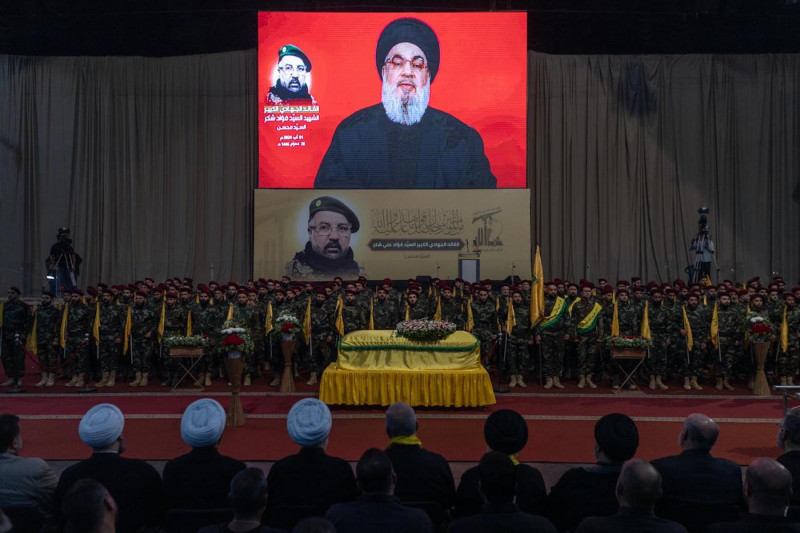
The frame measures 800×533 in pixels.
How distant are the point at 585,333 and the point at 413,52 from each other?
1009cm

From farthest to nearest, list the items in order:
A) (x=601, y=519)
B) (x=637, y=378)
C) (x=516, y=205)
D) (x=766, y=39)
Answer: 1. (x=766, y=39)
2. (x=516, y=205)
3. (x=637, y=378)
4. (x=601, y=519)

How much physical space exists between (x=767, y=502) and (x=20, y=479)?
347 centimetres

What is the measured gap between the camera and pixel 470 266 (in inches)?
650

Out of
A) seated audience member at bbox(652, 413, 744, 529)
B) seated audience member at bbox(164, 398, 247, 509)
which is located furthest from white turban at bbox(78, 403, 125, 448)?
seated audience member at bbox(652, 413, 744, 529)

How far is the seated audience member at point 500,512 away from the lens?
2.68 metres

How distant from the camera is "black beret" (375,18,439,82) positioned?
17.5m

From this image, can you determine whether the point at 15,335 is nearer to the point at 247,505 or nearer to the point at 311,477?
the point at 311,477

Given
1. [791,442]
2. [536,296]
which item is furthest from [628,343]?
[791,442]

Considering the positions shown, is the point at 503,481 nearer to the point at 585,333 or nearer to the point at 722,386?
the point at 585,333

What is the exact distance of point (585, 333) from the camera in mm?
10578

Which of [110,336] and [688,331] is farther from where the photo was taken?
[110,336]

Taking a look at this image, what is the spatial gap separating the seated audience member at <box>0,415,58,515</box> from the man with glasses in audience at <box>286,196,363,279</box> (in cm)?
1343

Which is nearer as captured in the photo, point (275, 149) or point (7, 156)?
point (275, 149)

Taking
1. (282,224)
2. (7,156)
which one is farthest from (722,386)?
(7,156)
